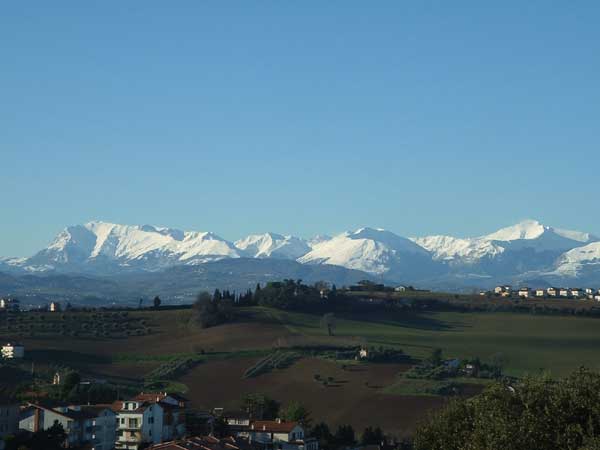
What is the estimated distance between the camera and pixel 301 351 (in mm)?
125938

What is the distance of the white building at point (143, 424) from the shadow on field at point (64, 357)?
40510 millimetres

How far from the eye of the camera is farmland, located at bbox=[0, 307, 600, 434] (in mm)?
101000

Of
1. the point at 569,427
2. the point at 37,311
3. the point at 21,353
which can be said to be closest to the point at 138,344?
the point at 21,353

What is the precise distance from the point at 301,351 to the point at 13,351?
105 feet

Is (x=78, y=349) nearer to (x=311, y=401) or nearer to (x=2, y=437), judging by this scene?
(x=311, y=401)

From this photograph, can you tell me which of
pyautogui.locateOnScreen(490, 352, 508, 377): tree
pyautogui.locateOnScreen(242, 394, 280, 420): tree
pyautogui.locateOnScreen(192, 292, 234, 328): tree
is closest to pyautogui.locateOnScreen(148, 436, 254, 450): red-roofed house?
pyautogui.locateOnScreen(242, 394, 280, 420): tree

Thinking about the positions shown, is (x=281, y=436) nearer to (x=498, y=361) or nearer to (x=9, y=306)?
Answer: (x=498, y=361)

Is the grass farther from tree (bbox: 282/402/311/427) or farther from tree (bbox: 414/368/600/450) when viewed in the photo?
tree (bbox: 414/368/600/450)

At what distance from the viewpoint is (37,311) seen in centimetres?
15675

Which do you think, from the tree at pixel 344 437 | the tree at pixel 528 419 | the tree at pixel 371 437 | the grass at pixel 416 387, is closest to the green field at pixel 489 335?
the grass at pixel 416 387

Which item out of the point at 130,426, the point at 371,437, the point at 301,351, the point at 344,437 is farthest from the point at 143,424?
the point at 301,351

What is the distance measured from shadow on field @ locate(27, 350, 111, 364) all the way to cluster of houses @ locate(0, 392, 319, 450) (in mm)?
39266

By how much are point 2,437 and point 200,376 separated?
4608cm

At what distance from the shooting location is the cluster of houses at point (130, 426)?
233 feet
